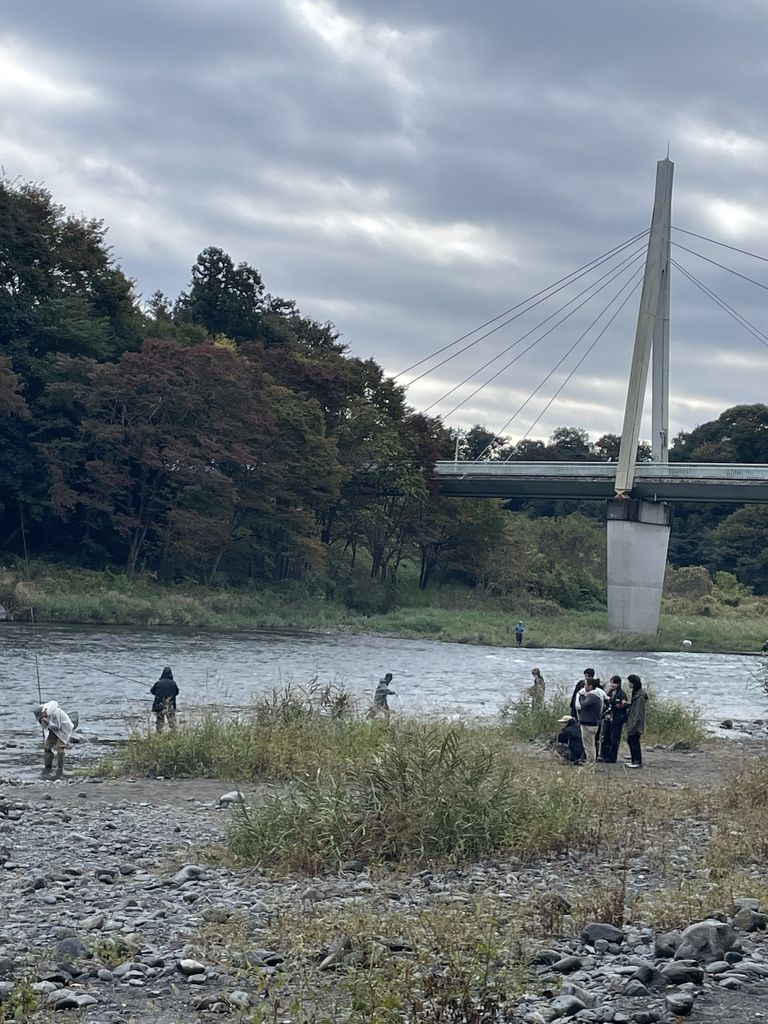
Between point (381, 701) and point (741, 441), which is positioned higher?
point (741, 441)

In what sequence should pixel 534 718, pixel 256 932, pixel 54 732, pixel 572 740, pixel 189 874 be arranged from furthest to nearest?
pixel 534 718 → pixel 572 740 → pixel 54 732 → pixel 189 874 → pixel 256 932

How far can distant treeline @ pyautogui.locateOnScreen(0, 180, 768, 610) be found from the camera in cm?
5772

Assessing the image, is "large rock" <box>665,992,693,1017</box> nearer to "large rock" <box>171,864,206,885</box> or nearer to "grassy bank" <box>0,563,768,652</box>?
"large rock" <box>171,864,206,885</box>

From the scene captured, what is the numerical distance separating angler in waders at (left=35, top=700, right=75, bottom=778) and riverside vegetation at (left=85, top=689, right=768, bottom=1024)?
8.17 ft

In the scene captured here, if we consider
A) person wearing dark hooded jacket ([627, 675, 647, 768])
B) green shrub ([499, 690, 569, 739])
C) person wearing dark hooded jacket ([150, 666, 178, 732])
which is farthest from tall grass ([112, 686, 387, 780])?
person wearing dark hooded jacket ([627, 675, 647, 768])

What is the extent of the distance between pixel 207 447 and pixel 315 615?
11.6m

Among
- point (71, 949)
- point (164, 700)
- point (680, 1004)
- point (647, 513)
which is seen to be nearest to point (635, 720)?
point (164, 700)

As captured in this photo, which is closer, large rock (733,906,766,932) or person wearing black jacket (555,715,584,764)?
large rock (733,906,766,932)

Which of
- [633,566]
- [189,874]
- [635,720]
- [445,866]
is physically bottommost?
[189,874]

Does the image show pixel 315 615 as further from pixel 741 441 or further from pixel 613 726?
pixel 741 441

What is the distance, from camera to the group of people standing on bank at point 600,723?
20.3 metres

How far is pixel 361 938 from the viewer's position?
8.87 m

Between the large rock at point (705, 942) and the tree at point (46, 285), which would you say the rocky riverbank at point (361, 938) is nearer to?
the large rock at point (705, 942)

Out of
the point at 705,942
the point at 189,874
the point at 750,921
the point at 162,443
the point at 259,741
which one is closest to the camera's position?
the point at 705,942
